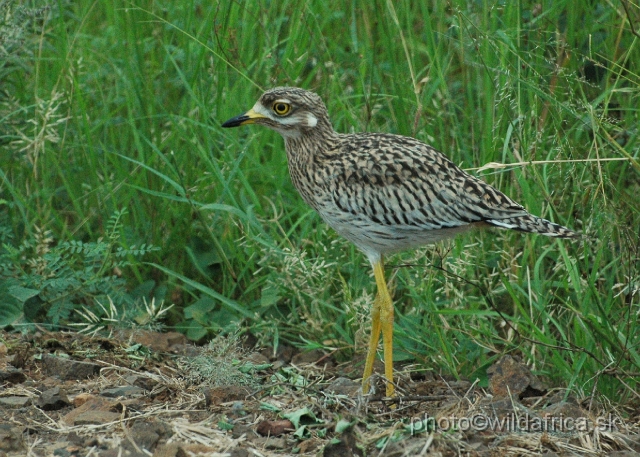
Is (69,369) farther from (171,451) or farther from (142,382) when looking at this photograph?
(171,451)

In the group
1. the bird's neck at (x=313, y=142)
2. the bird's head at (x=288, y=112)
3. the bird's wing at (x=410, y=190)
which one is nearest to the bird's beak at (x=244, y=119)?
the bird's head at (x=288, y=112)

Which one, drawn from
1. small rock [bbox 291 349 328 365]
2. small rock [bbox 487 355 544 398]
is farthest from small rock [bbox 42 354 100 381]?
small rock [bbox 487 355 544 398]

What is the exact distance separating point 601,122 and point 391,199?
3.23 feet

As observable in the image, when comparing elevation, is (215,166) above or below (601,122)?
below

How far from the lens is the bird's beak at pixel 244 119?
434 centimetres

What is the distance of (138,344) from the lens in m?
4.33

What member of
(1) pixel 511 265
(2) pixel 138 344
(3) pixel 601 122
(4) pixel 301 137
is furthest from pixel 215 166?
(3) pixel 601 122

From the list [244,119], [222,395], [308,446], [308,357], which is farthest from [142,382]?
[244,119]

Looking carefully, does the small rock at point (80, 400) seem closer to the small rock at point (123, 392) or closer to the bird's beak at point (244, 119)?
the small rock at point (123, 392)

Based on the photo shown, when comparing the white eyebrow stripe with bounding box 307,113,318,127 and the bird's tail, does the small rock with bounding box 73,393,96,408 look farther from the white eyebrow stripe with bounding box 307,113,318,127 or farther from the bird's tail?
the bird's tail

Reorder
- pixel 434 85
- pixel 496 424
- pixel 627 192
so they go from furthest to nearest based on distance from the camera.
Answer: pixel 434 85, pixel 627 192, pixel 496 424

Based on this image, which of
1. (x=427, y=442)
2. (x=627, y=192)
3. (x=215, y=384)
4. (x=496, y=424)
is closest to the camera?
(x=427, y=442)

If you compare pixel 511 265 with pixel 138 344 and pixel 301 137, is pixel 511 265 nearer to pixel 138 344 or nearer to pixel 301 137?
pixel 301 137

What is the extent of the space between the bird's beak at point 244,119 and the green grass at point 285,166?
1.05 ft
